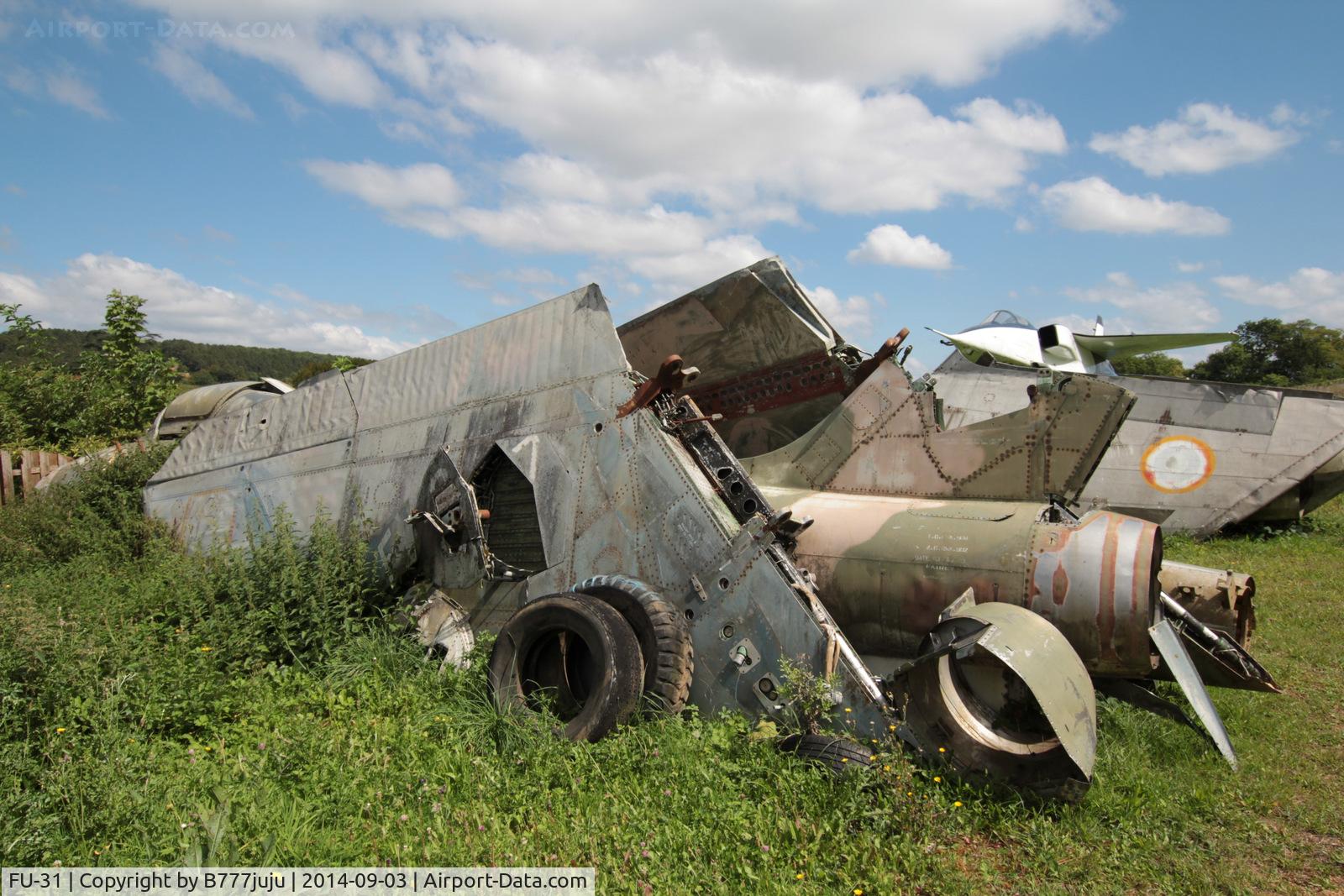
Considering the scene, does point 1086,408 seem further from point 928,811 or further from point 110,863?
point 110,863

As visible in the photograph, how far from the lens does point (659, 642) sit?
437cm

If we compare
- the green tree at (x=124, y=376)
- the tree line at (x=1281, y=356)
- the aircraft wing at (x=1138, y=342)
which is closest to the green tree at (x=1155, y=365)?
the tree line at (x=1281, y=356)

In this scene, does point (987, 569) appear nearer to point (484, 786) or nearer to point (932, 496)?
point (932, 496)

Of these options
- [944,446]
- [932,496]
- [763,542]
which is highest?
[944,446]

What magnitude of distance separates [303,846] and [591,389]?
3113 millimetres

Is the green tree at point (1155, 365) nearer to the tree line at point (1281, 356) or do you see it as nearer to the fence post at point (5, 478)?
the tree line at point (1281, 356)

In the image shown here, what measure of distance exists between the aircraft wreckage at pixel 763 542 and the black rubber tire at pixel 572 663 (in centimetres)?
1

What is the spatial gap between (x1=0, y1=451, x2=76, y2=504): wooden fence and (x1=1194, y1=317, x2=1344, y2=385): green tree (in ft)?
188

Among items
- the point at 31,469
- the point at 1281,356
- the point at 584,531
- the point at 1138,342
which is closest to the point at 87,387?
the point at 31,469

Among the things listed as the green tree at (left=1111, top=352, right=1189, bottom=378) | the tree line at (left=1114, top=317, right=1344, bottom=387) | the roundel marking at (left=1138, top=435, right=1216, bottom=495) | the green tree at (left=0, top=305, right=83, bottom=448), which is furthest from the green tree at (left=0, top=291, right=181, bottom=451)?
the green tree at (left=1111, top=352, right=1189, bottom=378)

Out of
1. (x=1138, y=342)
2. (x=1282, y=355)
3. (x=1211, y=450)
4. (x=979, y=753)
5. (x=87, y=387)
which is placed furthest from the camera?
(x=1282, y=355)

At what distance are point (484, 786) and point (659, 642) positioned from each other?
112 centimetres

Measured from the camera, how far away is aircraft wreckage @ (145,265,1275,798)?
159 inches

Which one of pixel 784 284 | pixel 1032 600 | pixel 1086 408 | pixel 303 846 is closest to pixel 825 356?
pixel 784 284
